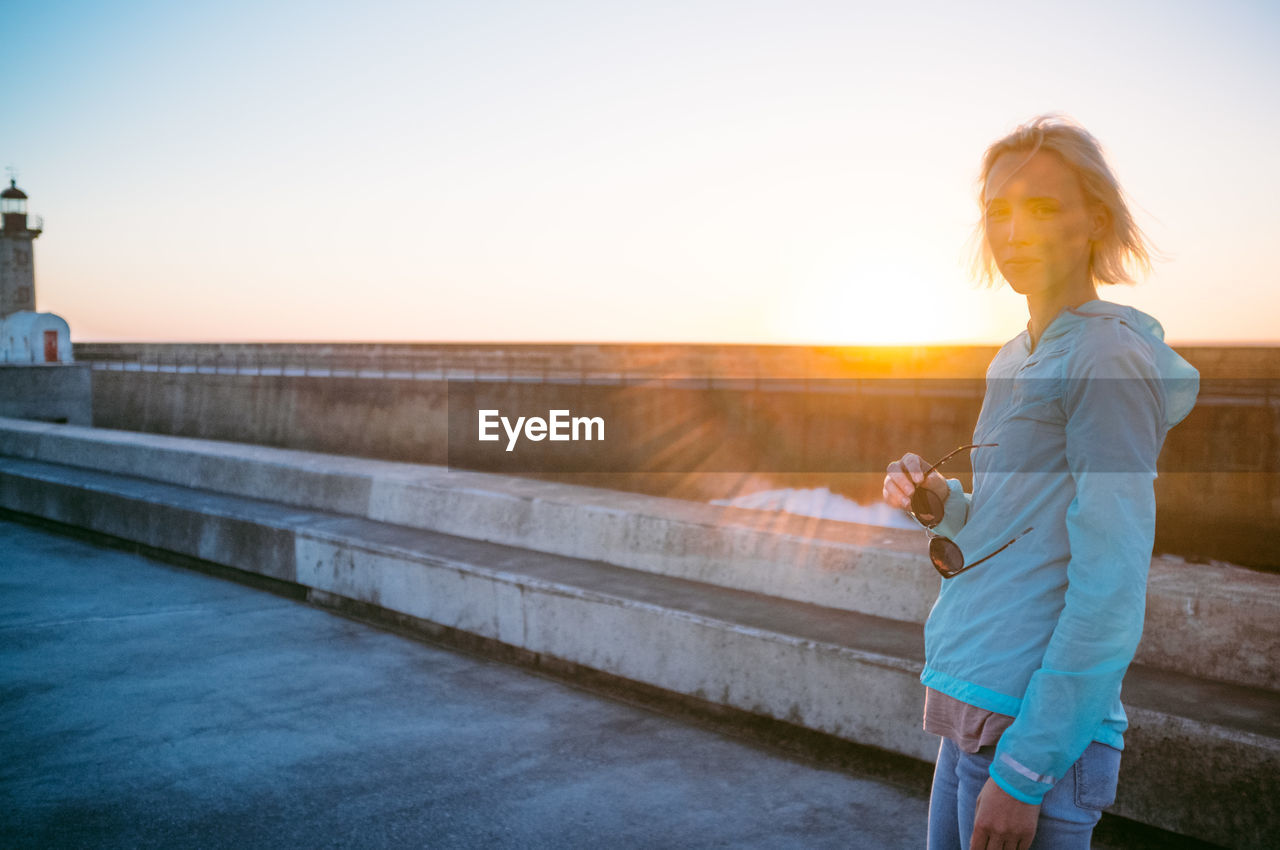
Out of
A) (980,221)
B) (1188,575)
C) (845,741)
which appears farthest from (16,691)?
(1188,575)

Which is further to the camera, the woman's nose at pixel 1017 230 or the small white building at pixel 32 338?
the small white building at pixel 32 338

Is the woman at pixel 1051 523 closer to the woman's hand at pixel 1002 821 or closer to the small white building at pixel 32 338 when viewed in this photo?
the woman's hand at pixel 1002 821

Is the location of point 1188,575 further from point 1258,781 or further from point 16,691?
point 16,691

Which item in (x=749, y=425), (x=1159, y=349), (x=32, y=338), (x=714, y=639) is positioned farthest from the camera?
(x=32, y=338)

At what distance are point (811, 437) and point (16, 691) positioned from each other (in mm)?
20944

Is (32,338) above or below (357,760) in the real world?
above

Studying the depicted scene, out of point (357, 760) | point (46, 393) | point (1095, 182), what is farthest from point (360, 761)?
point (46, 393)

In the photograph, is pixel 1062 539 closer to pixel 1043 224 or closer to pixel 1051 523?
pixel 1051 523

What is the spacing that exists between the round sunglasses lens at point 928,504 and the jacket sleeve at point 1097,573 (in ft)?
1.17

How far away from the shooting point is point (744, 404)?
82.6ft

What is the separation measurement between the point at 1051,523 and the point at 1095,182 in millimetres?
578

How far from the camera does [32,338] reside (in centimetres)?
4025

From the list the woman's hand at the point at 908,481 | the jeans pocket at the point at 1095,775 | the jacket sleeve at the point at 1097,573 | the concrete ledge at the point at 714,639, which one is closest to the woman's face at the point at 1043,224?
the jacket sleeve at the point at 1097,573

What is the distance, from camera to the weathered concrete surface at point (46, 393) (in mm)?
27250
